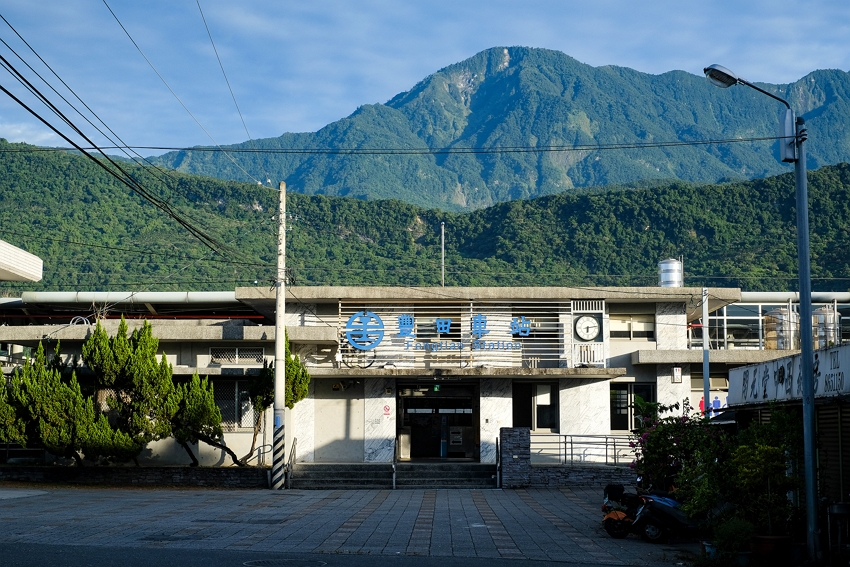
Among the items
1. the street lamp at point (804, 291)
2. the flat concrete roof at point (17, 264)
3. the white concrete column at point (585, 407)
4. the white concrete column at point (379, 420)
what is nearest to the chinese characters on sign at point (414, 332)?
the white concrete column at point (379, 420)

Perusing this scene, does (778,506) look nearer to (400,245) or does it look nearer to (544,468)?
(544,468)

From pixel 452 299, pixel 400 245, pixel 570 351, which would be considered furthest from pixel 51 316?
pixel 400 245

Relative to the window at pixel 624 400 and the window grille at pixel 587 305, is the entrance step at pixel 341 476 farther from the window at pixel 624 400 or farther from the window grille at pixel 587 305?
the window at pixel 624 400

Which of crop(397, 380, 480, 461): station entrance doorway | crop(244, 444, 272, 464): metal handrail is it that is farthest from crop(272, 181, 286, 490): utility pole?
crop(397, 380, 480, 461): station entrance doorway

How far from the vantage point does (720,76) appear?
13.6m

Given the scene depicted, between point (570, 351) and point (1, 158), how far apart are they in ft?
198

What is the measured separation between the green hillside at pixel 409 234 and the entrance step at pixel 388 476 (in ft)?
112

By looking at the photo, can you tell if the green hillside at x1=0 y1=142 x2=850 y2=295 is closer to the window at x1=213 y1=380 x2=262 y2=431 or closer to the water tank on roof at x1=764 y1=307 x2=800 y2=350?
the water tank on roof at x1=764 y1=307 x2=800 y2=350

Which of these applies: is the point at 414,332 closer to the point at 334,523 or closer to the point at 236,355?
the point at 236,355

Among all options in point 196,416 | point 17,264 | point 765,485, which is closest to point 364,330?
point 196,416

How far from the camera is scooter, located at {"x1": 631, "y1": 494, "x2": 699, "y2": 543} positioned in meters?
16.8

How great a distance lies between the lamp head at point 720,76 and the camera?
1345cm

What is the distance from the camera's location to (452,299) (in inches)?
1260

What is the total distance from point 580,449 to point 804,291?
18.5 meters
